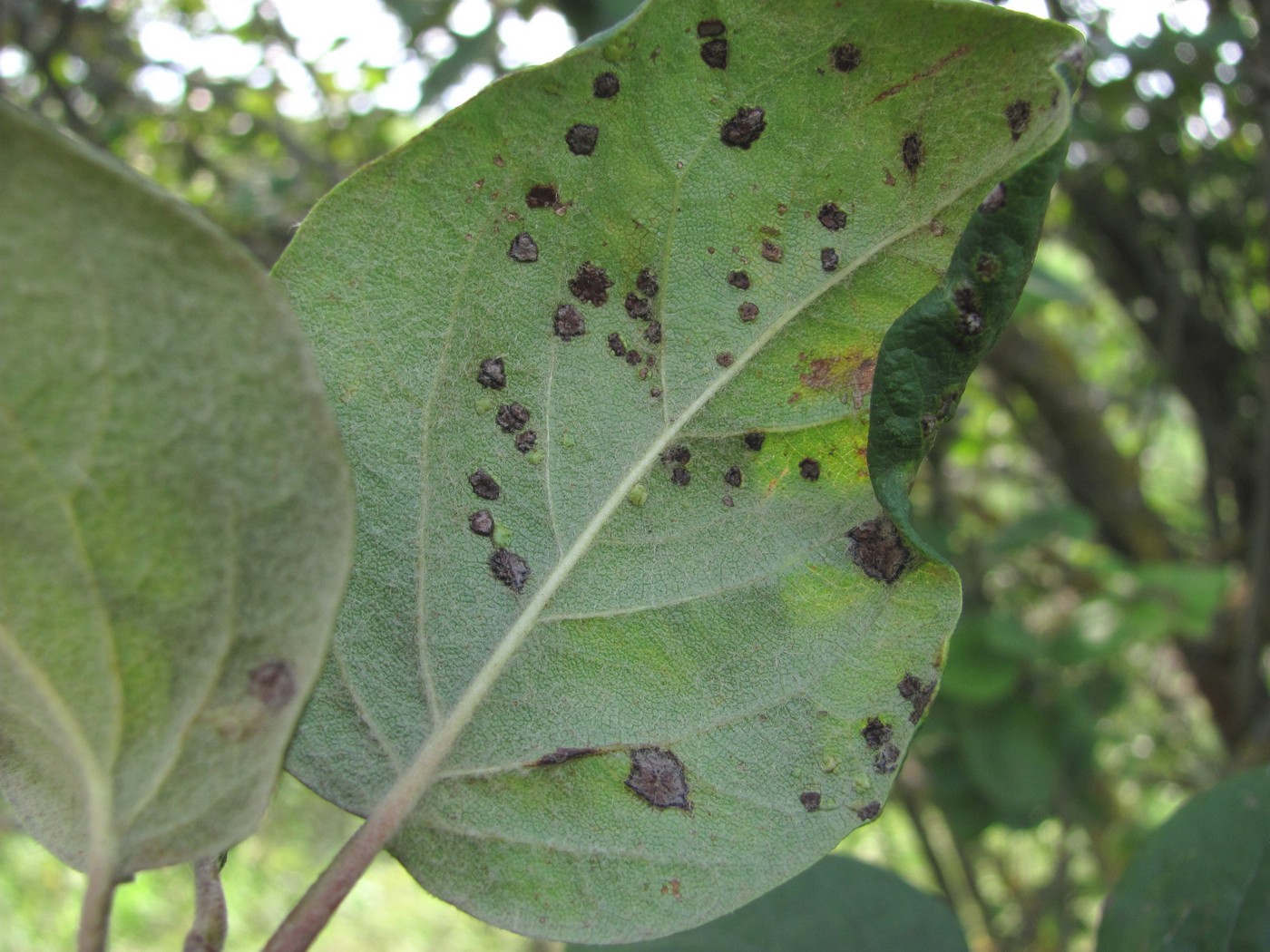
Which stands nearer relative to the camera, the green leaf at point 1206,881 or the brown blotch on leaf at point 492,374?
the brown blotch on leaf at point 492,374

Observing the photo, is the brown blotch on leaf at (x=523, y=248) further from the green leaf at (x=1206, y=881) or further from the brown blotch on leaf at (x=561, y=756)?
the green leaf at (x=1206, y=881)

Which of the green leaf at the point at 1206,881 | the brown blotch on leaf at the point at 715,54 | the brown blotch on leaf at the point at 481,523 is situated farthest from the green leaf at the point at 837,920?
the brown blotch on leaf at the point at 715,54

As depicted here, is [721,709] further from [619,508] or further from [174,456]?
[174,456]

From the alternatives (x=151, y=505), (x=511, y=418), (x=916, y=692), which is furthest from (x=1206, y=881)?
(x=151, y=505)

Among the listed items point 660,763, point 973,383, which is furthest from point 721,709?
point 973,383

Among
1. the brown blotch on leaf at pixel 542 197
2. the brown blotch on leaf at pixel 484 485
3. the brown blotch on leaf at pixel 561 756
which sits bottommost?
the brown blotch on leaf at pixel 561 756

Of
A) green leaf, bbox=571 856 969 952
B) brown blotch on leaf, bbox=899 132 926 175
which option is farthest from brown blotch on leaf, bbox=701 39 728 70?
green leaf, bbox=571 856 969 952

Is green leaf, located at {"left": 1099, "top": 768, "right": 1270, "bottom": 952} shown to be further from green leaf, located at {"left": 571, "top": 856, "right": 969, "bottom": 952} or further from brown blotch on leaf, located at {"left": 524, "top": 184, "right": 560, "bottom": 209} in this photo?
brown blotch on leaf, located at {"left": 524, "top": 184, "right": 560, "bottom": 209}
